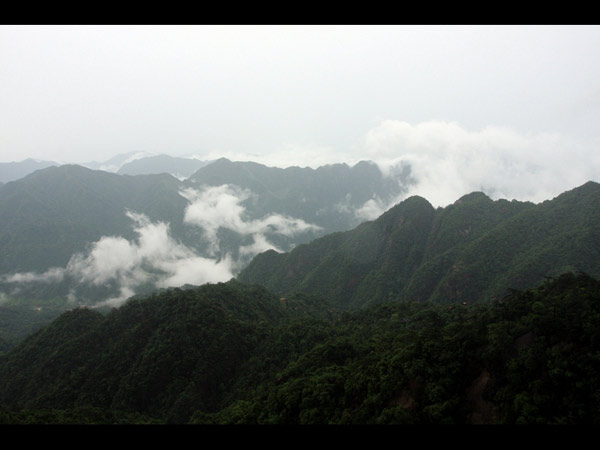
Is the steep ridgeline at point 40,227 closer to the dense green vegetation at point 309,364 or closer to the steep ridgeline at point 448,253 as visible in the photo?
the steep ridgeline at point 448,253

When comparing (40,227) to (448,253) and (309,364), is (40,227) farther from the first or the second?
Result: (448,253)

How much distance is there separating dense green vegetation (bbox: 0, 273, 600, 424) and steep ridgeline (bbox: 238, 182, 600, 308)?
25601mm

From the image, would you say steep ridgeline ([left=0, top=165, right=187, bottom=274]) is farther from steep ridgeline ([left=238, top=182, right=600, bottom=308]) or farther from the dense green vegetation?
the dense green vegetation

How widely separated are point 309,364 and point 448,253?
65.2 meters

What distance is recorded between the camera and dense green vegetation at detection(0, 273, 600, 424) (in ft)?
44.4

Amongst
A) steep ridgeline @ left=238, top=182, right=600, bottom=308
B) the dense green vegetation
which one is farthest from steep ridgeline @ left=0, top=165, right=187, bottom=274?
the dense green vegetation

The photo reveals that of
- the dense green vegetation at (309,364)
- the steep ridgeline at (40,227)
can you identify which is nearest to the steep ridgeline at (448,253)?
the dense green vegetation at (309,364)

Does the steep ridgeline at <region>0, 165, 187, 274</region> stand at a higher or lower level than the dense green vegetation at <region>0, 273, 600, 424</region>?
higher

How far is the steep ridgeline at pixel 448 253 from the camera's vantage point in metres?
60.2

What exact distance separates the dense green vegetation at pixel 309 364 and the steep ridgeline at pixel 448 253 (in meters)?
25.6

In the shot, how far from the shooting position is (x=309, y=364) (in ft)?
97.9

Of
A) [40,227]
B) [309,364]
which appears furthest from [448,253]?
[40,227]

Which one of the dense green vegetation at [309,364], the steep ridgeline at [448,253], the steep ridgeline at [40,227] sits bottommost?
the dense green vegetation at [309,364]
